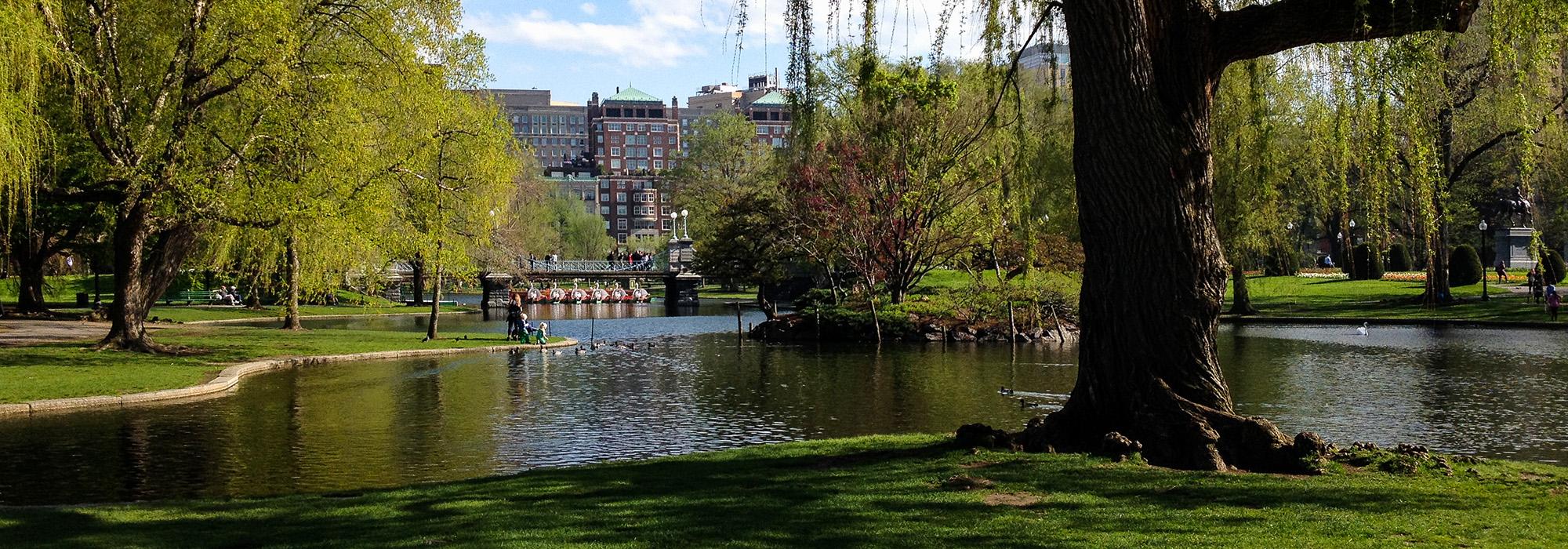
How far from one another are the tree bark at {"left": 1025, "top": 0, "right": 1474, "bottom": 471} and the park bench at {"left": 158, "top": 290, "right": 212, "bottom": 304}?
5784 centimetres

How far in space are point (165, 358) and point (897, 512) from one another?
2196 cm

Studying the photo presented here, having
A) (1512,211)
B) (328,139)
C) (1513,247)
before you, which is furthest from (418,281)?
(1513,247)

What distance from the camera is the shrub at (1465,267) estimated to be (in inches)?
1928

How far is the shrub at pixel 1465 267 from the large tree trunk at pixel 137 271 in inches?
→ 1876

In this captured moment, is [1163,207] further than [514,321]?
No

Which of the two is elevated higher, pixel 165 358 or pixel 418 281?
pixel 418 281

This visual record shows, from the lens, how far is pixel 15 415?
18.3 meters

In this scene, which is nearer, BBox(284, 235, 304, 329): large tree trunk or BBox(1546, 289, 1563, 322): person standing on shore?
BBox(284, 235, 304, 329): large tree trunk

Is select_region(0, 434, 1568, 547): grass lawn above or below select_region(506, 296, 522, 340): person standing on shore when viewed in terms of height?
below

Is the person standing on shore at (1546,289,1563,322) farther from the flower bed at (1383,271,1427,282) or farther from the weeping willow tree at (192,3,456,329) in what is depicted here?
the weeping willow tree at (192,3,456,329)

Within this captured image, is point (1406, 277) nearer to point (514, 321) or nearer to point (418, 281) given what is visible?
point (514, 321)

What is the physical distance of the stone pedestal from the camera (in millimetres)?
55094

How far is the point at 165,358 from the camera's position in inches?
999

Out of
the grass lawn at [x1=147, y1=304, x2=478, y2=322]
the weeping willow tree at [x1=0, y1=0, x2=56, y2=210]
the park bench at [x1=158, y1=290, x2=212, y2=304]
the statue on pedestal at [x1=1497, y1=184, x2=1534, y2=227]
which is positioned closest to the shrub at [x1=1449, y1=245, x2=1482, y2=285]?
the statue on pedestal at [x1=1497, y1=184, x2=1534, y2=227]
